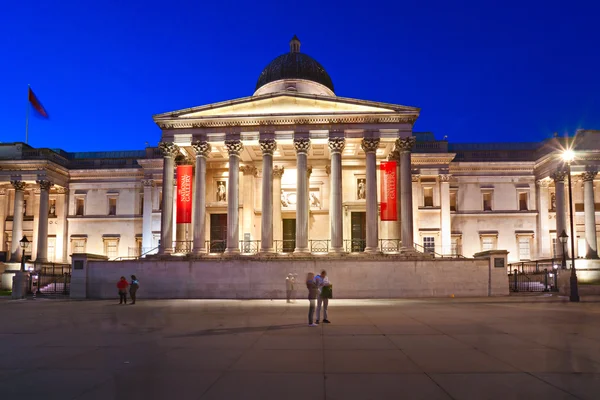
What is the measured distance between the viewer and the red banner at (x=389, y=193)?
122 ft

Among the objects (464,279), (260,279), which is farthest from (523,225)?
(260,279)

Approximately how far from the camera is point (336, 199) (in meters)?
37.7

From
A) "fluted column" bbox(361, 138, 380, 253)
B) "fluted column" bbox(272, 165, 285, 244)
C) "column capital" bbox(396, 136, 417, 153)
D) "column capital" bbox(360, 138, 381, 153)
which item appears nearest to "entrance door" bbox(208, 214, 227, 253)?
"fluted column" bbox(272, 165, 285, 244)

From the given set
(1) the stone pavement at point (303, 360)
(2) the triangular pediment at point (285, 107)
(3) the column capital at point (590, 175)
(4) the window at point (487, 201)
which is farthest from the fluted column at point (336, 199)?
(3) the column capital at point (590, 175)

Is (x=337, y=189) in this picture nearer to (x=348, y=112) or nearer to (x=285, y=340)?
(x=348, y=112)

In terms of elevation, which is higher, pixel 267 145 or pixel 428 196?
pixel 267 145

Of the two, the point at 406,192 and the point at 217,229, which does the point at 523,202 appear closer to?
the point at 406,192

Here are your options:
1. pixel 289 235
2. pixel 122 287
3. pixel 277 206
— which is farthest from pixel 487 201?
pixel 122 287

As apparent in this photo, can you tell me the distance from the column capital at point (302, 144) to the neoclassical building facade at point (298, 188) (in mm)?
75

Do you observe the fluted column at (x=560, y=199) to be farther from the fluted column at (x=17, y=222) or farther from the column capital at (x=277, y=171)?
the fluted column at (x=17, y=222)

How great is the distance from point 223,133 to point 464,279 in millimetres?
19461

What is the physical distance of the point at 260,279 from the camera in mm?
35781

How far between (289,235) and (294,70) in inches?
592

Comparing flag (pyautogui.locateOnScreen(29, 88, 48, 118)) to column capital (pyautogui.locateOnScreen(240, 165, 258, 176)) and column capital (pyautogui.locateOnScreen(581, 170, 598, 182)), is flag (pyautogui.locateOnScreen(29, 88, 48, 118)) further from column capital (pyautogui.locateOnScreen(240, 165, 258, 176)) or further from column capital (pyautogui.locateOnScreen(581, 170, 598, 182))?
column capital (pyautogui.locateOnScreen(581, 170, 598, 182))
